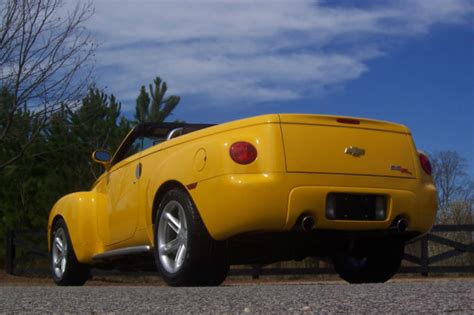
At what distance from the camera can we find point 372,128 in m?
5.83

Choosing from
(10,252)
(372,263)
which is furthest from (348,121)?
(10,252)

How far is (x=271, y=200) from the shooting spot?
5.17 m

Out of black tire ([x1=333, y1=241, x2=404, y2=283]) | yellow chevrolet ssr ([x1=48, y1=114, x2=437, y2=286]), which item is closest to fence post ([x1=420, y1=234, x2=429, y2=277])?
black tire ([x1=333, y1=241, x2=404, y2=283])

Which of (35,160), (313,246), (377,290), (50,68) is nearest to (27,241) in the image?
(35,160)

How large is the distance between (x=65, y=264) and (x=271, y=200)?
137 inches

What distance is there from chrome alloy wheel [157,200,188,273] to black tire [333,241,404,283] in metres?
1.62

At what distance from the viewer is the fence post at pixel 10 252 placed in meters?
16.4

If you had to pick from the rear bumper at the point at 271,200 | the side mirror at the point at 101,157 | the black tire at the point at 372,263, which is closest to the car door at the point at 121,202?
the side mirror at the point at 101,157

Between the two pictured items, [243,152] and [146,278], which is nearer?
[243,152]

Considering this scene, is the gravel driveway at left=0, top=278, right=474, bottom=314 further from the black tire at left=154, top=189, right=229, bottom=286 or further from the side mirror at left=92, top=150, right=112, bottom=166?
the side mirror at left=92, top=150, right=112, bottom=166

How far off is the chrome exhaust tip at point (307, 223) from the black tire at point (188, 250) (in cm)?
65

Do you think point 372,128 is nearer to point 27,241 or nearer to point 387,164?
point 387,164

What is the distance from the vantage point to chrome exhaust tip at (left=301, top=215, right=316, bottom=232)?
523cm

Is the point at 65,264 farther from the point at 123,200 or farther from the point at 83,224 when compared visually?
the point at 123,200
